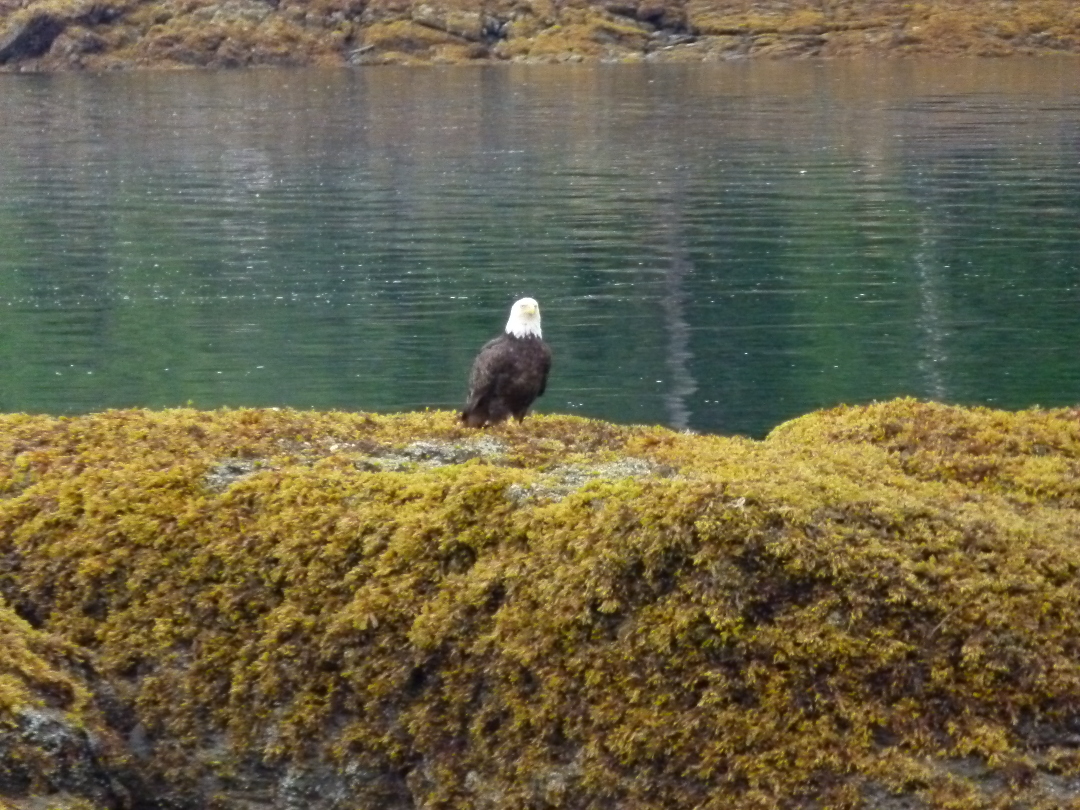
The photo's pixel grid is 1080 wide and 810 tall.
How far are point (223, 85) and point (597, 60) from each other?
27.5 meters

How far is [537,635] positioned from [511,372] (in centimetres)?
491

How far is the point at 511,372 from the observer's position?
10031 millimetres

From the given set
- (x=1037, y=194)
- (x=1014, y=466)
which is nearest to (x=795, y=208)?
(x=1037, y=194)

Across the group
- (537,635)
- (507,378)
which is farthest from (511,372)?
(537,635)

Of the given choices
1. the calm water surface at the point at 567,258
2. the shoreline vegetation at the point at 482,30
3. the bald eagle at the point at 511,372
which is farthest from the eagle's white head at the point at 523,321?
the shoreline vegetation at the point at 482,30

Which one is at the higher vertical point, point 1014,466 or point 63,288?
point 1014,466

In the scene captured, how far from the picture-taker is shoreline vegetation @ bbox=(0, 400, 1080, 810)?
4.92 meters

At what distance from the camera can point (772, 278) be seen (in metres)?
28.5

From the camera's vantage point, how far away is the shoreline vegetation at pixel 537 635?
194 inches

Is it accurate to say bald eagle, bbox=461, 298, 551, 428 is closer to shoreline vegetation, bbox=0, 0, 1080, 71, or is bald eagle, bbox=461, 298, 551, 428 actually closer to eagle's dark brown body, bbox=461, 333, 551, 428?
eagle's dark brown body, bbox=461, 333, 551, 428

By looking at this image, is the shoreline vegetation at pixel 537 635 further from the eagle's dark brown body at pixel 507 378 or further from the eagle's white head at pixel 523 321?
the eagle's white head at pixel 523 321

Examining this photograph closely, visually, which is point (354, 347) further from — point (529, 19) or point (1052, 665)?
point (529, 19)

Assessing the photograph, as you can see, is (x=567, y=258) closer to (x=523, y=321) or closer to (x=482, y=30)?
(x=523, y=321)

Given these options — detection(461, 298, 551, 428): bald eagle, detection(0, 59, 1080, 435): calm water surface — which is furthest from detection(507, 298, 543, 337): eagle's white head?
detection(0, 59, 1080, 435): calm water surface
